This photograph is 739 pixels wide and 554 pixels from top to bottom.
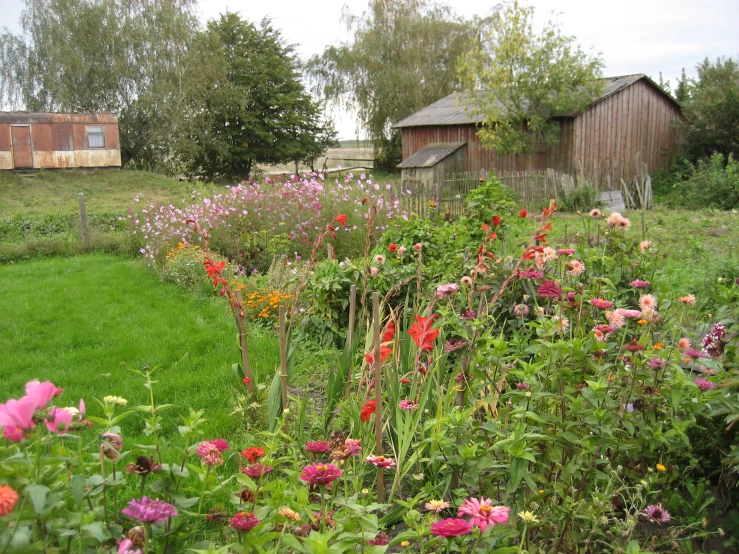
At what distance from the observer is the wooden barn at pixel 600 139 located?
63.2 feet

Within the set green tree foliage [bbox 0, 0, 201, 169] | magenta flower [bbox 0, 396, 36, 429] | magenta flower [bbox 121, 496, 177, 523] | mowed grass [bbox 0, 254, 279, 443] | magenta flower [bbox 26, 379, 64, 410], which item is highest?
green tree foliage [bbox 0, 0, 201, 169]

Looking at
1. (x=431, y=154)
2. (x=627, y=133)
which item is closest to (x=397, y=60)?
(x=431, y=154)

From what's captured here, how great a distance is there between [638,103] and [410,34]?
14266mm

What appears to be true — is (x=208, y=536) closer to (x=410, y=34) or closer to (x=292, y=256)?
(x=292, y=256)

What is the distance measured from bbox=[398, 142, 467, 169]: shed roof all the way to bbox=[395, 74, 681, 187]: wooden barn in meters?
0.04

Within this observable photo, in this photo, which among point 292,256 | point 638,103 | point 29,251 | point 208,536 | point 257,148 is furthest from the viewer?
point 257,148

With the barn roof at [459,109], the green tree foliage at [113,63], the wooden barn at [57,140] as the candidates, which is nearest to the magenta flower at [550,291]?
the barn roof at [459,109]

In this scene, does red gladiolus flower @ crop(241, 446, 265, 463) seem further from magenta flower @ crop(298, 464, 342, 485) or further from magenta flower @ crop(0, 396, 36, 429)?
magenta flower @ crop(0, 396, 36, 429)

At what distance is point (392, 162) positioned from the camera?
33312 mm

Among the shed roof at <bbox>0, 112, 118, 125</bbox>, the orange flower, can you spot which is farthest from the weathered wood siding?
the orange flower

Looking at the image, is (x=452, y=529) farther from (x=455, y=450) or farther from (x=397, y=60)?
(x=397, y=60)

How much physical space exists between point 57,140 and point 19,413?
23.8 m

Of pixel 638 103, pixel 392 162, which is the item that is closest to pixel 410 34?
pixel 392 162

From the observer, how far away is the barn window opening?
22938 millimetres
